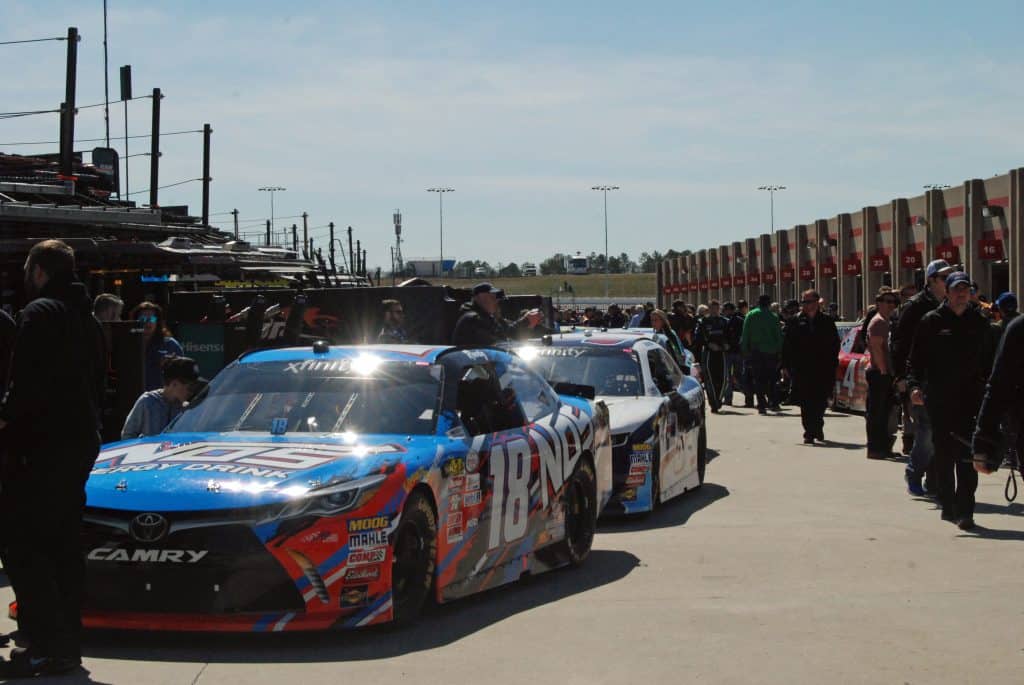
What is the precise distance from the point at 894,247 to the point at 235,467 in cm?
5597

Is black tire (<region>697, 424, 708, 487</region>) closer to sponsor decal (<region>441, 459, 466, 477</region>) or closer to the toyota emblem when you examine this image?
sponsor decal (<region>441, 459, 466, 477</region>)

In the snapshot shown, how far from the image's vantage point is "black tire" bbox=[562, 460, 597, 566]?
10148 mm

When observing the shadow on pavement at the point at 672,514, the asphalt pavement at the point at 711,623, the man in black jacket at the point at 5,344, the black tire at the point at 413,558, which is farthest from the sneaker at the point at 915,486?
the man in black jacket at the point at 5,344

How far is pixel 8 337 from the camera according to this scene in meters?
7.12

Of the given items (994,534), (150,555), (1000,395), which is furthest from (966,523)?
(150,555)

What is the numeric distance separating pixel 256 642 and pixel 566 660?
4.94ft

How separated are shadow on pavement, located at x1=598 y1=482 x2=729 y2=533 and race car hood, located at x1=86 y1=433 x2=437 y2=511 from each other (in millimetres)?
4606

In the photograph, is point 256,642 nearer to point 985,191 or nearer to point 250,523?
point 250,523

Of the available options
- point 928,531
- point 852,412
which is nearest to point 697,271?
point 852,412

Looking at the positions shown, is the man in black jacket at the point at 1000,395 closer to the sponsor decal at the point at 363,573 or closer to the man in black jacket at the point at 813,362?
the sponsor decal at the point at 363,573

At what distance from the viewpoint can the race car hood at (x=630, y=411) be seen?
511 inches

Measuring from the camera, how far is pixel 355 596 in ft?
24.1

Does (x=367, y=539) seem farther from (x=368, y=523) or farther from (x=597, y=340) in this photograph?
(x=597, y=340)

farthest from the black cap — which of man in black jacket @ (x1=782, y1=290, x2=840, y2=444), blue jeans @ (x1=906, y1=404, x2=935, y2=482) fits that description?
man in black jacket @ (x1=782, y1=290, x2=840, y2=444)
